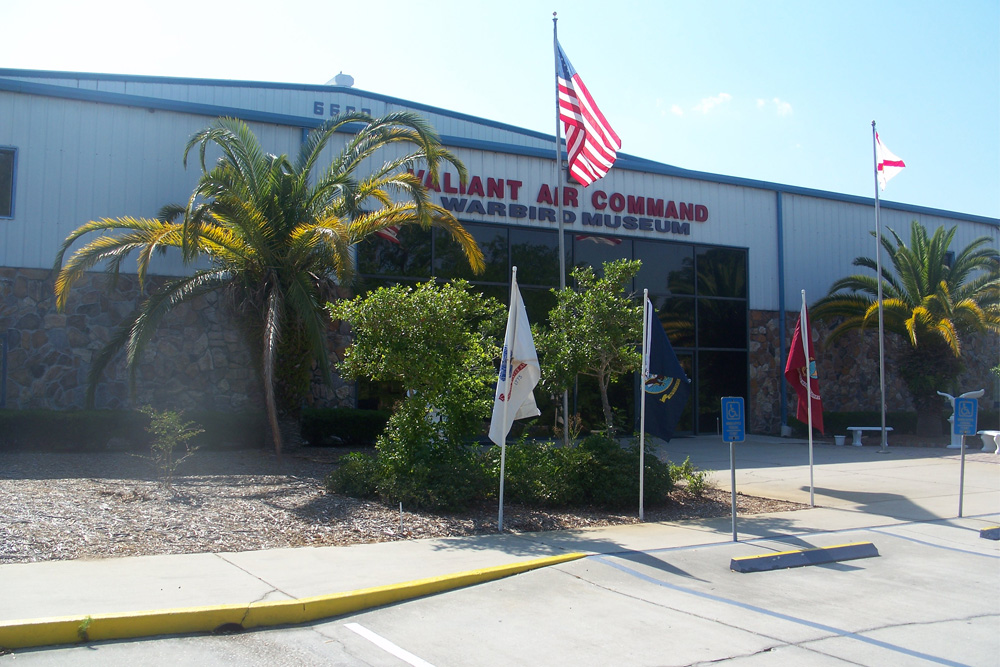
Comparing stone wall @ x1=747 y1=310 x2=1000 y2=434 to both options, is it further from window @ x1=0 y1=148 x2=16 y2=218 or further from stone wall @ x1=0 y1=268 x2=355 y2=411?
window @ x1=0 y1=148 x2=16 y2=218

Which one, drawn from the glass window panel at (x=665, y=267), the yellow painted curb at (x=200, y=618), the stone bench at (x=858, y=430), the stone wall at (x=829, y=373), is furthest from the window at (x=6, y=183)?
the stone bench at (x=858, y=430)

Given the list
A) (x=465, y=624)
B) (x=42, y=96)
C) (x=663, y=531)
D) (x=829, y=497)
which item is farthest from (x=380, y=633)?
(x=42, y=96)

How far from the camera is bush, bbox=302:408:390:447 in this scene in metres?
15.5

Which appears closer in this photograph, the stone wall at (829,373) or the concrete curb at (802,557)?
the concrete curb at (802,557)

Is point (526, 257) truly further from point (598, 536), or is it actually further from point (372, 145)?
point (598, 536)

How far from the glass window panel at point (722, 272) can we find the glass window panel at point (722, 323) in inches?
11.1

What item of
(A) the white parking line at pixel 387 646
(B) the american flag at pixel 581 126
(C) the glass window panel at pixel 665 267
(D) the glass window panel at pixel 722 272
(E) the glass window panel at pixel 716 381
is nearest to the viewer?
(A) the white parking line at pixel 387 646

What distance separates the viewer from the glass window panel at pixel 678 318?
22.1 metres

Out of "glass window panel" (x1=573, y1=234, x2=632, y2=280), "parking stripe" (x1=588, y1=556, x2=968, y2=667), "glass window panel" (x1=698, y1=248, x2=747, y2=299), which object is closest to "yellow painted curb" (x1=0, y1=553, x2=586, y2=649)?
"parking stripe" (x1=588, y1=556, x2=968, y2=667)

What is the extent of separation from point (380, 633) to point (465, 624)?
62cm

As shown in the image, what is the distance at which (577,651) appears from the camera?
5387 mm

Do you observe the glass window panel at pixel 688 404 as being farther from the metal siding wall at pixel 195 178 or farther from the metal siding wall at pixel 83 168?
the metal siding wall at pixel 83 168

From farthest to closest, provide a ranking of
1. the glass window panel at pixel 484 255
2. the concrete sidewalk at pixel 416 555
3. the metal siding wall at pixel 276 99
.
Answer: the metal siding wall at pixel 276 99 → the glass window panel at pixel 484 255 → the concrete sidewalk at pixel 416 555

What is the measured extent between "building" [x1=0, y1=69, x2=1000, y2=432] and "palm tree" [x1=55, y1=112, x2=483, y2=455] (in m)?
1.23
